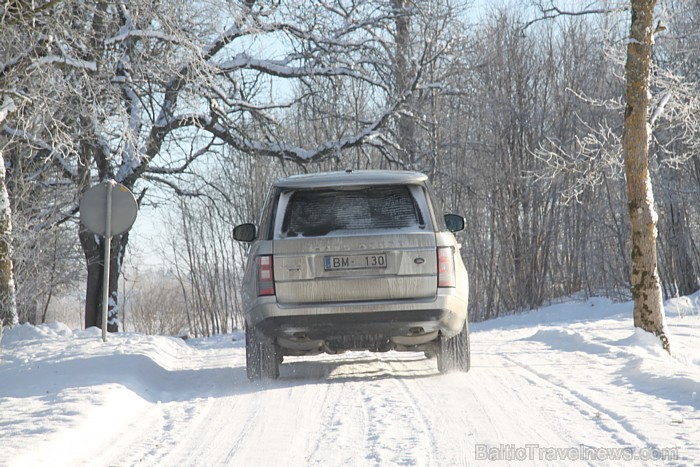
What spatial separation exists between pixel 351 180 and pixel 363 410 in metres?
2.23

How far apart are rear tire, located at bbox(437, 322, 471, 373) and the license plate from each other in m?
1.23

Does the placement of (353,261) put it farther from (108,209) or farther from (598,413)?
Result: (108,209)

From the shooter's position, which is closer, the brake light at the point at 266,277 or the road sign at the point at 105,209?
the brake light at the point at 266,277

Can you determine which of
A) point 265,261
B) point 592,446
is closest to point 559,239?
point 265,261

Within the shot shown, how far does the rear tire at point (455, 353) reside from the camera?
26.7ft

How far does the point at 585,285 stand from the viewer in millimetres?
25906

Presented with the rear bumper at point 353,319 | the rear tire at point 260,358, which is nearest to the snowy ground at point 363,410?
the rear tire at point 260,358

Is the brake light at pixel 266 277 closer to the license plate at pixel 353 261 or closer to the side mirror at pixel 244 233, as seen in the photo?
the license plate at pixel 353 261

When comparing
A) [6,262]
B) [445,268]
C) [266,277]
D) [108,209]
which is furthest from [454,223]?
[6,262]

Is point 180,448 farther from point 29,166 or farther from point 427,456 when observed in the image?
point 29,166

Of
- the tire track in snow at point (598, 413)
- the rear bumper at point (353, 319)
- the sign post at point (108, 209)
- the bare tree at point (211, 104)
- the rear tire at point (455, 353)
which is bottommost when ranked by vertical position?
the tire track in snow at point (598, 413)

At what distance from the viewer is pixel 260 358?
8.04 m

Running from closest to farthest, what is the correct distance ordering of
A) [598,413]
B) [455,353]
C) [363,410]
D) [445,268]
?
[598,413] < [363,410] < [445,268] < [455,353]

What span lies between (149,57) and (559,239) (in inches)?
742
